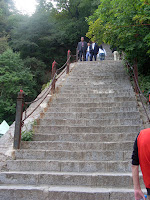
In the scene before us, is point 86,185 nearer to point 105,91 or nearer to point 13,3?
point 105,91

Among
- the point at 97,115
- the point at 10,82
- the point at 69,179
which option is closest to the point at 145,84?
the point at 97,115

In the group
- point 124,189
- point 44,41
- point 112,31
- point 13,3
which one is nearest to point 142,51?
point 112,31

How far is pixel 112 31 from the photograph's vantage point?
704cm

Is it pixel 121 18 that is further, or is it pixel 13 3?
pixel 13 3

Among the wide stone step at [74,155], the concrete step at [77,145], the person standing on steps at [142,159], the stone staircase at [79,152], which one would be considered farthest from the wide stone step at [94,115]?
the person standing on steps at [142,159]

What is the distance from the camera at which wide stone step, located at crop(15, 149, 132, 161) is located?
→ 4180 millimetres

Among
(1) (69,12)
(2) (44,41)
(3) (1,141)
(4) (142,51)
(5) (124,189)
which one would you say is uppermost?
(1) (69,12)

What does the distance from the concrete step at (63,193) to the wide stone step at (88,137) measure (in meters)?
1.55

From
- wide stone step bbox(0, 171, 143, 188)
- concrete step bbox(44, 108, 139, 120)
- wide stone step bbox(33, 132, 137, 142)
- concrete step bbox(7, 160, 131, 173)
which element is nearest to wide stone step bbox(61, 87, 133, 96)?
concrete step bbox(44, 108, 139, 120)

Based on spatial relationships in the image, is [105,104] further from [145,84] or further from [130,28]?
[130,28]

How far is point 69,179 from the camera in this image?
11.9 ft

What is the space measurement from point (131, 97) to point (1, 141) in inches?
174

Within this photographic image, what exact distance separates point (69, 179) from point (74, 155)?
2.30ft

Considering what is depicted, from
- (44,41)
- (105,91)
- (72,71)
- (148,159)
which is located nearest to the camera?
(148,159)
